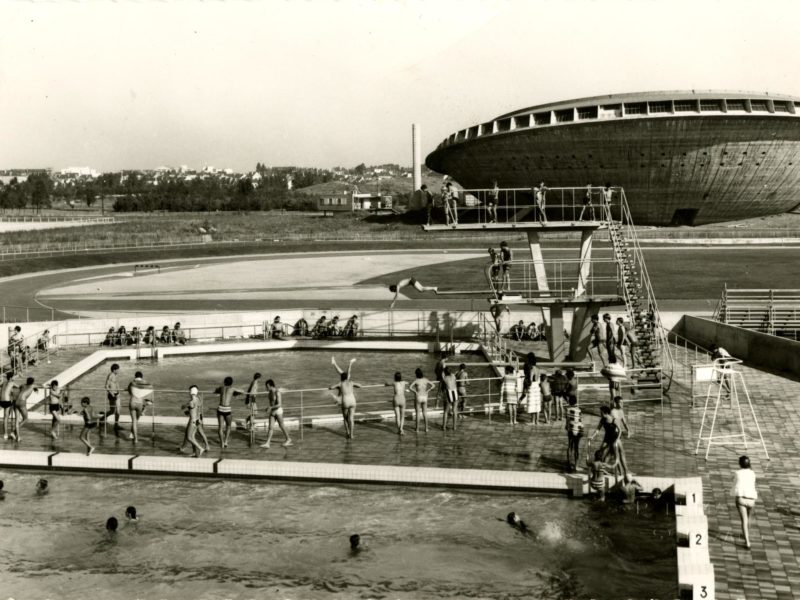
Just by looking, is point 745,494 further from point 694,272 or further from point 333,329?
point 694,272

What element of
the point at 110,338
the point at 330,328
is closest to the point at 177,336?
the point at 110,338

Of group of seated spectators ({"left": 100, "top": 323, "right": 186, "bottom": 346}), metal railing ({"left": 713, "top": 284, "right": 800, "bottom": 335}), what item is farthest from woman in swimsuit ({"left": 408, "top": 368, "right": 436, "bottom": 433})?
metal railing ({"left": 713, "top": 284, "right": 800, "bottom": 335})

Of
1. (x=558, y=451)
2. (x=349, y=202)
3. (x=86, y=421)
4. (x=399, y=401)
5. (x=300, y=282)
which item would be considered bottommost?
(x=558, y=451)

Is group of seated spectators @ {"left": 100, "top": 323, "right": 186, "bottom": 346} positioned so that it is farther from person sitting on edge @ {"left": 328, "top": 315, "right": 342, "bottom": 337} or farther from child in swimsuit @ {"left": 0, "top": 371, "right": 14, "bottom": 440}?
child in swimsuit @ {"left": 0, "top": 371, "right": 14, "bottom": 440}

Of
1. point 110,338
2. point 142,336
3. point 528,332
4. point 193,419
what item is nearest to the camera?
point 193,419

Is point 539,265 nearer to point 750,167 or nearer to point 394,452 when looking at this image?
point 394,452

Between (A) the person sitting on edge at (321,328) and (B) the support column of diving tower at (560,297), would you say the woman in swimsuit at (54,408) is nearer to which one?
(B) the support column of diving tower at (560,297)

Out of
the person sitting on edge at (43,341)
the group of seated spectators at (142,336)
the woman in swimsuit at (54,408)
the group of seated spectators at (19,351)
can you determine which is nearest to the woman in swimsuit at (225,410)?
the woman in swimsuit at (54,408)

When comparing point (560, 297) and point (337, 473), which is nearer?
point (337, 473)
